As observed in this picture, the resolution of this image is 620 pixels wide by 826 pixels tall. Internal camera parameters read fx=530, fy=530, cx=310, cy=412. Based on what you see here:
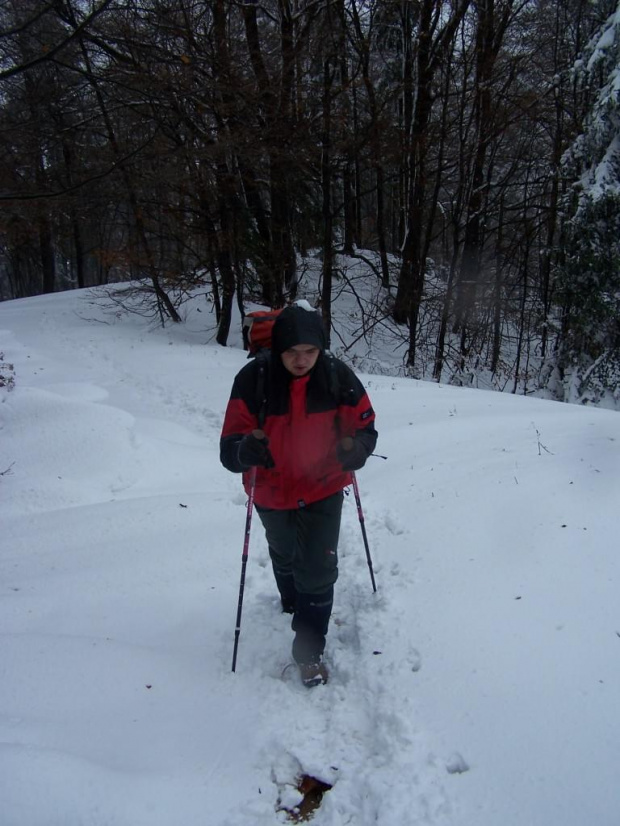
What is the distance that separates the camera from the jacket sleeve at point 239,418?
273 cm

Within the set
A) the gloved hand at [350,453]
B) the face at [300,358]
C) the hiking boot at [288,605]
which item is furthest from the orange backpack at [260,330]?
the hiking boot at [288,605]

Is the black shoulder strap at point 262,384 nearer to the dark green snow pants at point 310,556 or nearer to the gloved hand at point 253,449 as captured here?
the gloved hand at point 253,449

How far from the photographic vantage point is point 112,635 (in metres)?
3.11

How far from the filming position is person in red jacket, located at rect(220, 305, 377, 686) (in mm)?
2715

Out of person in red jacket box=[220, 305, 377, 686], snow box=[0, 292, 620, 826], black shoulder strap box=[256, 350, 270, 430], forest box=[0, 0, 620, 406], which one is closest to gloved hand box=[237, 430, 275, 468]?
person in red jacket box=[220, 305, 377, 686]

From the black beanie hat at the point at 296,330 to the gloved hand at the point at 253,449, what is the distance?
0.44 metres

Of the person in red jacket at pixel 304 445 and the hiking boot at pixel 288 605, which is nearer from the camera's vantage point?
the person in red jacket at pixel 304 445

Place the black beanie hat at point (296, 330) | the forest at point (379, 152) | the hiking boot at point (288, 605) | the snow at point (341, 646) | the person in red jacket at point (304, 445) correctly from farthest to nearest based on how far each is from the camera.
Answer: the forest at point (379, 152)
the hiking boot at point (288, 605)
the person in red jacket at point (304, 445)
the black beanie hat at point (296, 330)
the snow at point (341, 646)

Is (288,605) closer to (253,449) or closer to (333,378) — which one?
(253,449)

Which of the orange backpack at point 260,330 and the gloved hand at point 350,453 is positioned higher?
the orange backpack at point 260,330

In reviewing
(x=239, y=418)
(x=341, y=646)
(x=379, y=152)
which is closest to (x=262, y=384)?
(x=239, y=418)

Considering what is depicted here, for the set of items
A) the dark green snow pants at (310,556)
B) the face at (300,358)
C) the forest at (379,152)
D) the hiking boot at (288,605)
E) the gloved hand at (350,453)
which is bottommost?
the hiking boot at (288,605)

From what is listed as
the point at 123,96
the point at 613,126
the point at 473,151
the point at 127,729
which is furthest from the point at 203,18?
the point at 127,729

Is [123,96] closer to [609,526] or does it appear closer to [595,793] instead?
[609,526]
